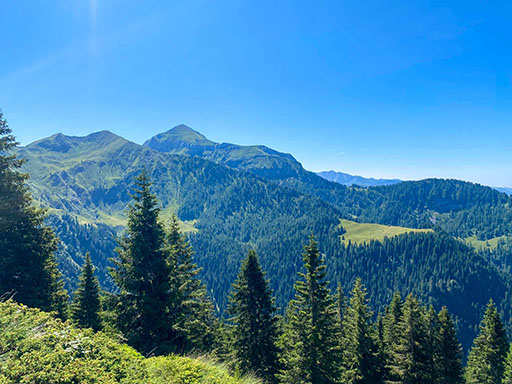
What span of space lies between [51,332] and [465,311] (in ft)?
850

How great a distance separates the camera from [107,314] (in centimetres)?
1686

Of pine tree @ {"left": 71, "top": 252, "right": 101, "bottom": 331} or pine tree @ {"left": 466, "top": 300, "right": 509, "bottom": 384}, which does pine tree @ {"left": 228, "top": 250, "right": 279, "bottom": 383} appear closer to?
pine tree @ {"left": 71, "top": 252, "right": 101, "bottom": 331}

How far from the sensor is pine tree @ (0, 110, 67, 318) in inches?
733

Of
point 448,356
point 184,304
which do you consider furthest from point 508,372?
point 184,304

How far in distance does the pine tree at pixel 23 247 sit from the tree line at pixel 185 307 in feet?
0.20

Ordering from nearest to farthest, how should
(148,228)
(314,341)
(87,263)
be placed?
1. (148,228)
2. (314,341)
3. (87,263)

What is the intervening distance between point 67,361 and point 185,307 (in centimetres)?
1265

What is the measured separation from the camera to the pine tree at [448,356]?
30469mm

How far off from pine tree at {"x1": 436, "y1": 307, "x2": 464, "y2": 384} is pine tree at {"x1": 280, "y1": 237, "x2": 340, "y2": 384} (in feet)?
Result: 59.9

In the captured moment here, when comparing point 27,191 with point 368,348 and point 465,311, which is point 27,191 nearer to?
point 368,348

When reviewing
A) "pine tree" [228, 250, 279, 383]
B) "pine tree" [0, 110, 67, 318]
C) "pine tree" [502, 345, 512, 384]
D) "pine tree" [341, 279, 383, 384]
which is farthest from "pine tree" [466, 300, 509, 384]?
"pine tree" [0, 110, 67, 318]

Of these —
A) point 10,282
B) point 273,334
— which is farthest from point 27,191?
point 273,334

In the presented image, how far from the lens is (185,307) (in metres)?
18.8

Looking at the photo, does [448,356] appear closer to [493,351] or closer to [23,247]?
[493,351]
